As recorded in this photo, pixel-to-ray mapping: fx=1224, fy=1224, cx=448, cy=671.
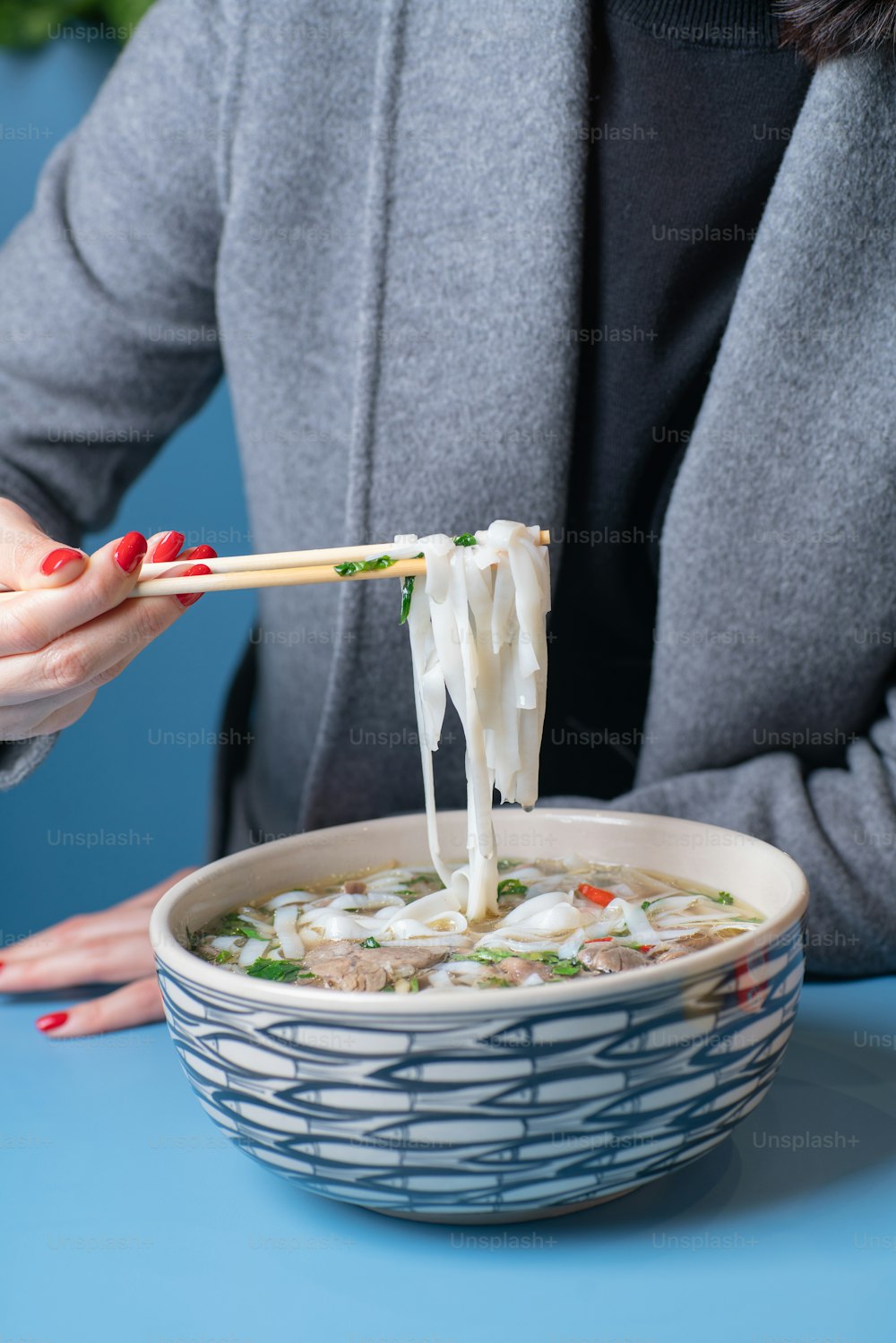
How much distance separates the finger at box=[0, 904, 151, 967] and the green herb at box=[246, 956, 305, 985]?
43cm

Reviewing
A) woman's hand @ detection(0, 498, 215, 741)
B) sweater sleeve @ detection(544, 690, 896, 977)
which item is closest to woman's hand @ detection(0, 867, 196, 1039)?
woman's hand @ detection(0, 498, 215, 741)

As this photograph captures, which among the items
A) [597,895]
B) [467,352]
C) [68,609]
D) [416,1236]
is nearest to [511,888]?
[597,895]

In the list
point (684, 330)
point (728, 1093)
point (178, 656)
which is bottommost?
point (178, 656)

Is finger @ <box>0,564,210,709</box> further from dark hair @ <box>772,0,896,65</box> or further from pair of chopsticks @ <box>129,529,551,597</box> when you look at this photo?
dark hair @ <box>772,0,896,65</box>

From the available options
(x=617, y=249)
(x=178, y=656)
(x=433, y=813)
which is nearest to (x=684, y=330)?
(x=617, y=249)

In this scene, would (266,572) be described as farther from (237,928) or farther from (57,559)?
(237,928)

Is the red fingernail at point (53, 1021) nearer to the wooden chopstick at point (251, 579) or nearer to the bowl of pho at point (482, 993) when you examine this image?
the bowl of pho at point (482, 993)

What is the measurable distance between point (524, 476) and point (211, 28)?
24.4 inches

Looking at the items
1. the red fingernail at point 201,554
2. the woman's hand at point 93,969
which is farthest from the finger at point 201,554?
the woman's hand at point 93,969

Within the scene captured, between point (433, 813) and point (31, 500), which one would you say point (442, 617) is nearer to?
point (433, 813)

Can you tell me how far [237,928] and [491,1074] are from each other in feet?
1.14

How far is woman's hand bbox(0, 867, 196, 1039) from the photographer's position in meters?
1.14

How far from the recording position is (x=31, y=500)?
4.98 feet

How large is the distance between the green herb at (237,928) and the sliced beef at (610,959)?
25cm
